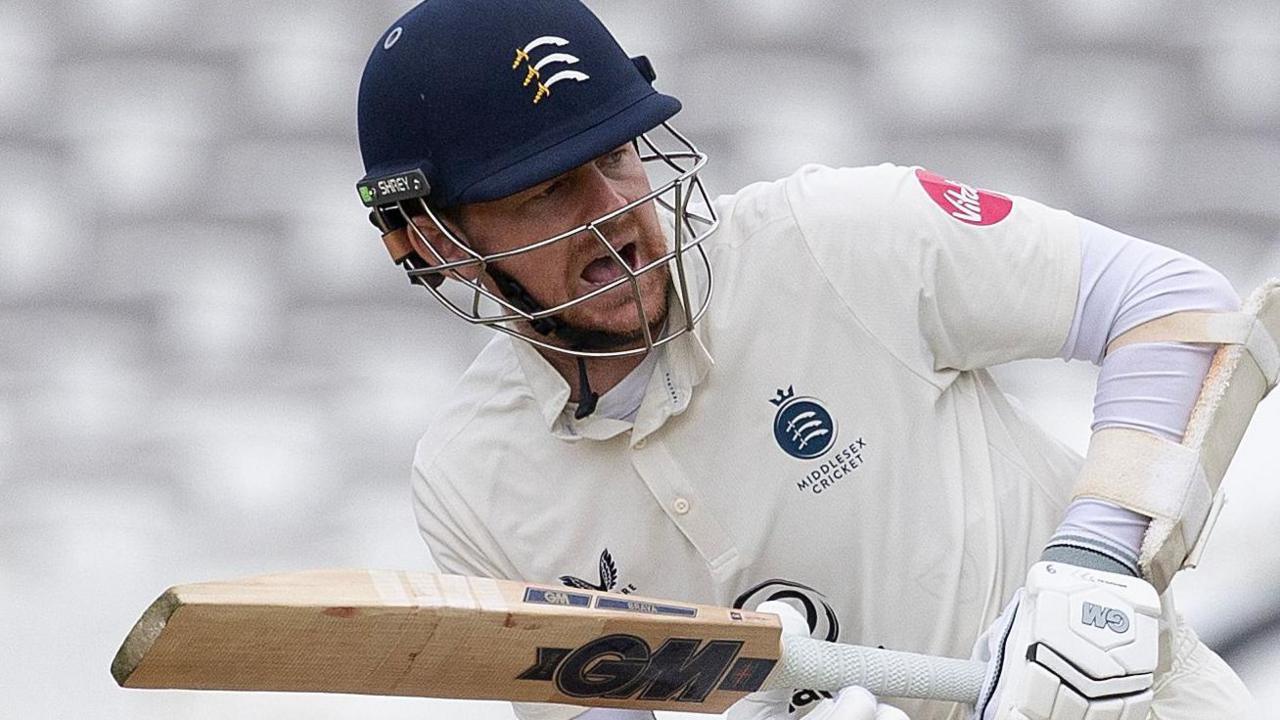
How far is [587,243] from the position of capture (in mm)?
1217

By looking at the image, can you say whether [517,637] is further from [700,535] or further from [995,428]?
[995,428]

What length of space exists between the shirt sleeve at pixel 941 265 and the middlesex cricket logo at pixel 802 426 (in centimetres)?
7

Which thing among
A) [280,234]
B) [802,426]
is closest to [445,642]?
[802,426]

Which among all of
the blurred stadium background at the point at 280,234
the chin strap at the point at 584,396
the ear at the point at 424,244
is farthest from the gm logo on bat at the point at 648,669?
the blurred stadium background at the point at 280,234

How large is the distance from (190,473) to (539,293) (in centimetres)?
98

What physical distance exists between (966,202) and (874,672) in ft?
1.17

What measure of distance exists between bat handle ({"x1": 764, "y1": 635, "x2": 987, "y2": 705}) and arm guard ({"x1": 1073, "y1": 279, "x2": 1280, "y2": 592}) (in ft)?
0.45

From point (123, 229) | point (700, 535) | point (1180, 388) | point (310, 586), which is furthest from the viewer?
point (123, 229)

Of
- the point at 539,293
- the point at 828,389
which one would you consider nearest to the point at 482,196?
the point at 539,293

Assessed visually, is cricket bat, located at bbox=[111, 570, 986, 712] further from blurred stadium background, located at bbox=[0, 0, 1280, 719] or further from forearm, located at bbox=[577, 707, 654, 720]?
blurred stadium background, located at bbox=[0, 0, 1280, 719]

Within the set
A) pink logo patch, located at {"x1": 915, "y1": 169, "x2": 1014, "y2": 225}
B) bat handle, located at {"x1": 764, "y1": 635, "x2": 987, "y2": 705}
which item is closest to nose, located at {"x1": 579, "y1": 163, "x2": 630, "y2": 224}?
pink logo patch, located at {"x1": 915, "y1": 169, "x2": 1014, "y2": 225}

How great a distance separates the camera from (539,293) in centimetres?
124

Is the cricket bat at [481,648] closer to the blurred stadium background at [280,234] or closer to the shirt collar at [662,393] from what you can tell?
the shirt collar at [662,393]

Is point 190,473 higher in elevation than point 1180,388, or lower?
lower
